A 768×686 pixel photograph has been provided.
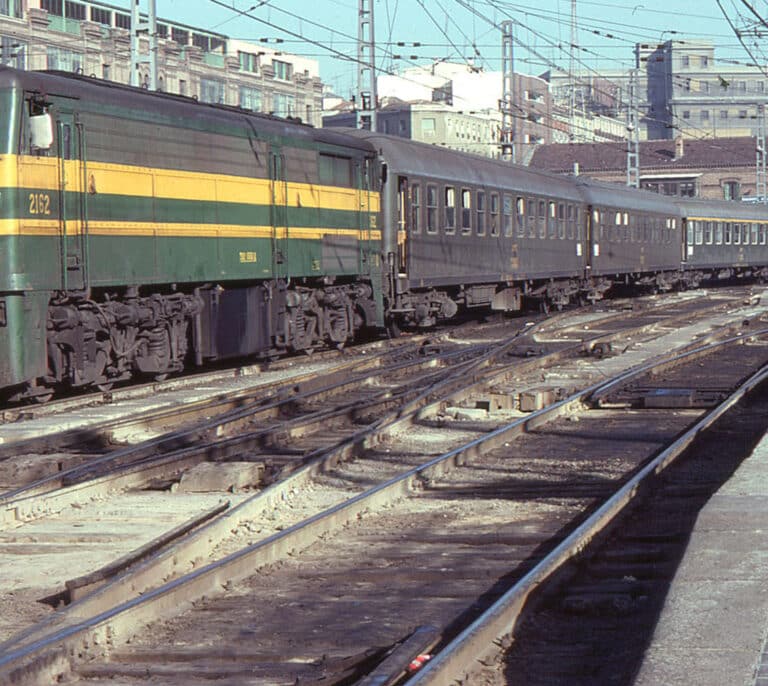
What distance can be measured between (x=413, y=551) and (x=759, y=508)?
7.36ft

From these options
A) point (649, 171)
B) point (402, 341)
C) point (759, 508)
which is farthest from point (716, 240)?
point (649, 171)

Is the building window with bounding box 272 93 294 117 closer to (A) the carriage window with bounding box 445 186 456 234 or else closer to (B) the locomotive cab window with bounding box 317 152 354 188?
(A) the carriage window with bounding box 445 186 456 234

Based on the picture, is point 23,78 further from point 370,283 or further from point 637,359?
point 637,359

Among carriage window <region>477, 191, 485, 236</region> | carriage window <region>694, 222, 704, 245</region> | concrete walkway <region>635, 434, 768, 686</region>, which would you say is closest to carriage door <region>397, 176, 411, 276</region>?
carriage window <region>477, 191, 485, 236</region>

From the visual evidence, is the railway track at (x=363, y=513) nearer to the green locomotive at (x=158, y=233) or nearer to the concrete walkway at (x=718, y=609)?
the concrete walkway at (x=718, y=609)

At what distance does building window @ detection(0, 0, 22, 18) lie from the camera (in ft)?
241

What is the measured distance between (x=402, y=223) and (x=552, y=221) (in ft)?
34.6

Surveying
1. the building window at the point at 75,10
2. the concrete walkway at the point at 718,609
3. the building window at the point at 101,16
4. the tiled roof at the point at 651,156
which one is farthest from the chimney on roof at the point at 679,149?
the concrete walkway at the point at 718,609

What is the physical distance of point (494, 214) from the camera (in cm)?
3067

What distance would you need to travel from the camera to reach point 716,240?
56.8 metres

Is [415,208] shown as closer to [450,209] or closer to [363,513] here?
[450,209]

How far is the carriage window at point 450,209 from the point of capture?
90.9 ft

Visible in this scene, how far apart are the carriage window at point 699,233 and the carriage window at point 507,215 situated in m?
24.2

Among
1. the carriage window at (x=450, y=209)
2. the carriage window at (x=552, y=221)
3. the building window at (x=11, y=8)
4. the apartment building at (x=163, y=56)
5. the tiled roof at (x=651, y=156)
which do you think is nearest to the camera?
the carriage window at (x=450, y=209)
